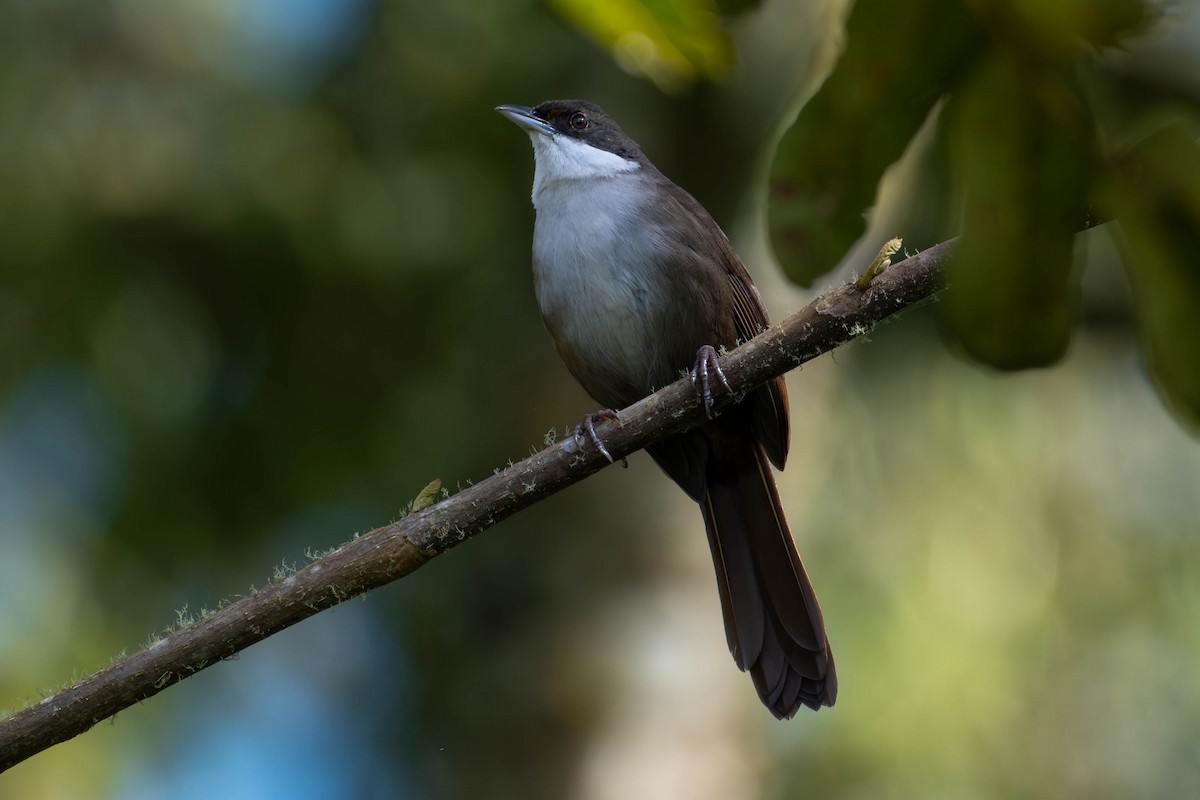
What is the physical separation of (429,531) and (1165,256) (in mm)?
2339

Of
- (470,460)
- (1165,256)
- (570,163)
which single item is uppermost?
(1165,256)

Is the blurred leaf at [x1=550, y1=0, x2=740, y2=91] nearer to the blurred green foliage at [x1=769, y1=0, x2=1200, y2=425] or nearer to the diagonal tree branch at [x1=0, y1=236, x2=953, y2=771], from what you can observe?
the blurred green foliage at [x1=769, y1=0, x2=1200, y2=425]

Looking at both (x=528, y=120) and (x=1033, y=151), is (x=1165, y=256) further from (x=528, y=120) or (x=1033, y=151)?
(x=528, y=120)

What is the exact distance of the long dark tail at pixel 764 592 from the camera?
437 cm

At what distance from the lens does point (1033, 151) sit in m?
0.85

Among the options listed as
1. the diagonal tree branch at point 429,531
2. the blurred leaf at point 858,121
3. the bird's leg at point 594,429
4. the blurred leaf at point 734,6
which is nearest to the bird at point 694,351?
the bird's leg at point 594,429

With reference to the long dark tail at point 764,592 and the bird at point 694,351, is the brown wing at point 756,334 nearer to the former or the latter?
the bird at point 694,351

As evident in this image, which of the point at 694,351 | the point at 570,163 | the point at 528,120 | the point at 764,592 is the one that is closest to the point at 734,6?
the point at 694,351

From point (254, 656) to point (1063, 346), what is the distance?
7.12m

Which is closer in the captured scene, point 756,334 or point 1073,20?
point 1073,20

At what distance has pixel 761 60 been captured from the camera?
6723 mm

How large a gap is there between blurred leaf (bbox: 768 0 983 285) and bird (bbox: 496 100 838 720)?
320 centimetres

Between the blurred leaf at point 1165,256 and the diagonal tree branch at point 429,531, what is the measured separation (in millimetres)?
1836

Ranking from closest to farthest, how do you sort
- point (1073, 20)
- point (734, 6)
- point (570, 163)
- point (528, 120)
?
1. point (1073, 20)
2. point (734, 6)
3. point (570, 163)
4. point (528, 120)
